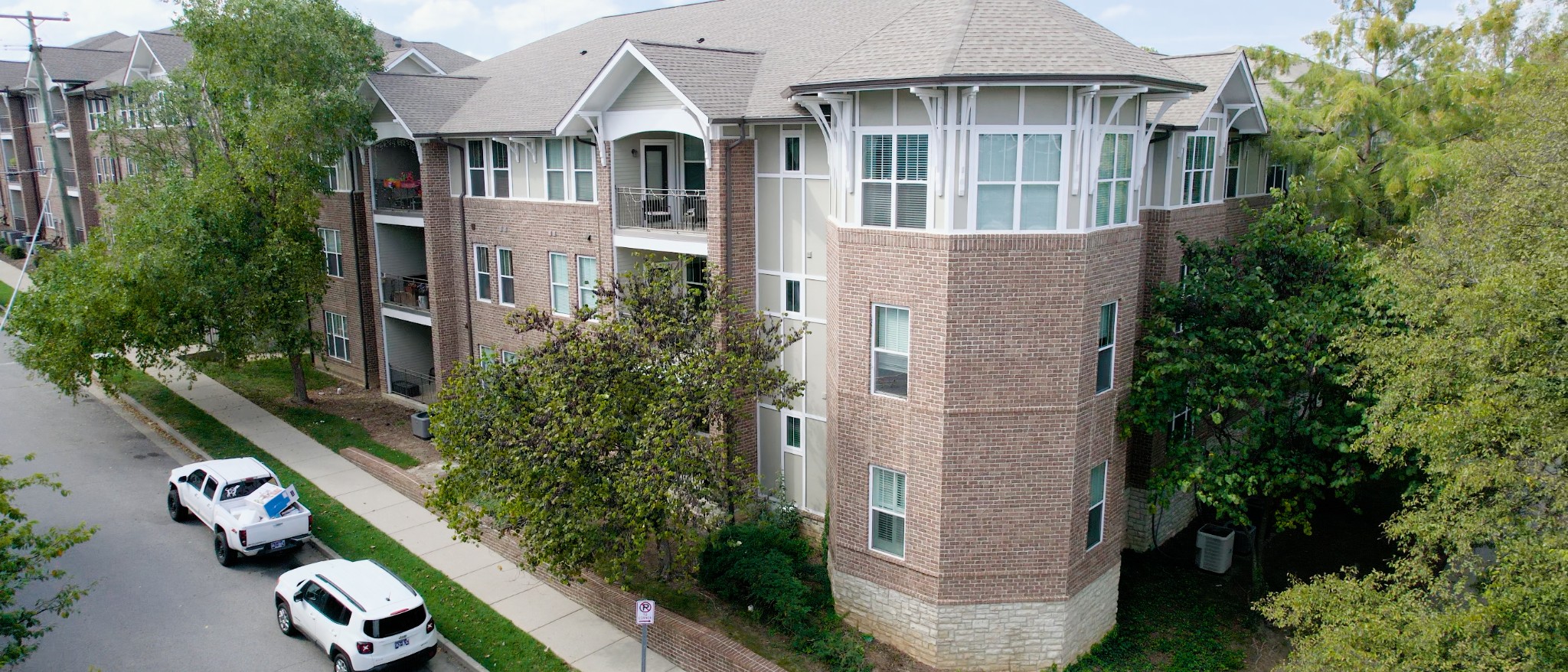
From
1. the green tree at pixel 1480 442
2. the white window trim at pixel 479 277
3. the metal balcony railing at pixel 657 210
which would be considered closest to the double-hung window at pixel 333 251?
the white window trim at pixel 479 277

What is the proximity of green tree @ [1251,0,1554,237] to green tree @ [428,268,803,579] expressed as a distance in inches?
530

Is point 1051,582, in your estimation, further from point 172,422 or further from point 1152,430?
point 172,422

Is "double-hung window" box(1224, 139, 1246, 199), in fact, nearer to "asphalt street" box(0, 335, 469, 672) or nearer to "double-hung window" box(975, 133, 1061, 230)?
"double-hung window" box(975, 133, 1061, 230)

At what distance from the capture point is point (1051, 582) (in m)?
14.9

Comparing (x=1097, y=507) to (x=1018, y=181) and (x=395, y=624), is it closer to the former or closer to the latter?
(x=1018, y=181)

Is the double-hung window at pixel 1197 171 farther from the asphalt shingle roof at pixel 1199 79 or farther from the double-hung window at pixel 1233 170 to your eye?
the double-hung window at pixel 1233 170

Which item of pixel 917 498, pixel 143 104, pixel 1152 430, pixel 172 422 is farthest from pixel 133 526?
pixel 1152 430

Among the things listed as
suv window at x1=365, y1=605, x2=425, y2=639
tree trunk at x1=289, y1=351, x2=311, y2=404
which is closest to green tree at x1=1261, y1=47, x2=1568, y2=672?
suv window at x1=365, y1=605, x2=425, y2=639

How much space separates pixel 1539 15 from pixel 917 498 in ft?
62.0

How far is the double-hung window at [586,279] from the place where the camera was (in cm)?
2273

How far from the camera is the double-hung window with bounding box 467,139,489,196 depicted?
83.0 feet

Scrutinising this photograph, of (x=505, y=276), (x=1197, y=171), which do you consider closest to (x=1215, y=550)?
(x=1197, y=171)

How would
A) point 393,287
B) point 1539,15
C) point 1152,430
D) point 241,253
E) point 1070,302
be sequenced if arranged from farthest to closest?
point 393,287, point 241,253, point 1539,15, point 1152,430, point 1070,302

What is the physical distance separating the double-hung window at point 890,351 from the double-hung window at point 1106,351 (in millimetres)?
3110
